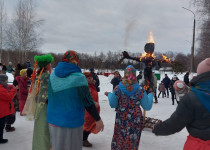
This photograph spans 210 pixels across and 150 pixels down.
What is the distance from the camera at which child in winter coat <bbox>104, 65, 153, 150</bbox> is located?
2.82 metres

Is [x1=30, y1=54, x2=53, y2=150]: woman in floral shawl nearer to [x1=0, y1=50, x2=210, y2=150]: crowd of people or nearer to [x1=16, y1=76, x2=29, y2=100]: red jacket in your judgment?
[x1=0, y1=50, x2=210, y2=150]: crowd of people

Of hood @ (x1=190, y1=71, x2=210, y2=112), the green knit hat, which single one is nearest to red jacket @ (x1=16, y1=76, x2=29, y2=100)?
the green knit hat

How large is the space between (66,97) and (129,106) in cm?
120

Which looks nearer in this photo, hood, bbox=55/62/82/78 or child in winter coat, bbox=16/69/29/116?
hood, bbox=55/62/82/78

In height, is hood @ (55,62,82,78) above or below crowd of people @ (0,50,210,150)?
above

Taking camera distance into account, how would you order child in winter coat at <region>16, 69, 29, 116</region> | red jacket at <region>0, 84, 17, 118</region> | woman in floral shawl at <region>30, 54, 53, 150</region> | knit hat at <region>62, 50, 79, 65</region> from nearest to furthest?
knit hat at <region>62, 50, 79, 65</region>
woman in floral shawl at <region>30, 54, 53, 150</region>
red jacket at <region>0, 84, 17, 118</region>
child in winter coat at <region>16, 69, 29, 116</region>

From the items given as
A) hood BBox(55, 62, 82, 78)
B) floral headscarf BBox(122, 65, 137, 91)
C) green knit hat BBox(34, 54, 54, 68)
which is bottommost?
floral headscarf BBox(122, 65, 137, 91)

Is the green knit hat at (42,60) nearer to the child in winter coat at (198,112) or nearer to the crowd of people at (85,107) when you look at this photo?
the crowd of people at (85,107)

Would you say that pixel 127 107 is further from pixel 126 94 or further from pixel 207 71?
pixel 207 71

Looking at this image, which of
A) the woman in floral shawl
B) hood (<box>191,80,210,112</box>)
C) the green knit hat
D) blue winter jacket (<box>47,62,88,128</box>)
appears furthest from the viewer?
the green knit hat

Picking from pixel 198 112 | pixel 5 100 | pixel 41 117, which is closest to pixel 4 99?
pixel 5 100

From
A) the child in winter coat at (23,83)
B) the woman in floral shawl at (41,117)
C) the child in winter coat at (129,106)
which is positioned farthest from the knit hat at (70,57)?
the child in winter coat at (23,83)

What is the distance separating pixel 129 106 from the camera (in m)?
2.85

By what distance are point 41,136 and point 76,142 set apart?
90cm
